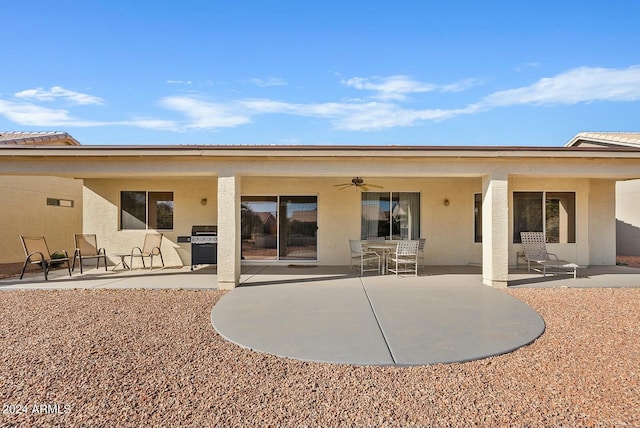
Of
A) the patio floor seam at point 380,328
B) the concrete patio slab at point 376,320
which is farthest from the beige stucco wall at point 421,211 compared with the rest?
the patio floor seam at point 380,328

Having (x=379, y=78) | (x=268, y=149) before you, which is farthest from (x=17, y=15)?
(x=379, y=78)

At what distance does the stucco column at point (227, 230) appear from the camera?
26.5ft

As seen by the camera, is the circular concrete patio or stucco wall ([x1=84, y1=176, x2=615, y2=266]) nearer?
the circular concrete patio

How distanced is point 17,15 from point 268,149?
7.58m

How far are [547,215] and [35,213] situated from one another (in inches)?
732

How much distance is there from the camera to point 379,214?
12047 millimetres

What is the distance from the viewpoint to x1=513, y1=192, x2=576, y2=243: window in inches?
446

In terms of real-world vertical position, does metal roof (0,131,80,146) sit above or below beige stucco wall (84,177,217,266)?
above

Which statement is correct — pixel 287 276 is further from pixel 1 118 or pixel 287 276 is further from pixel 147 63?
pixel 1 118

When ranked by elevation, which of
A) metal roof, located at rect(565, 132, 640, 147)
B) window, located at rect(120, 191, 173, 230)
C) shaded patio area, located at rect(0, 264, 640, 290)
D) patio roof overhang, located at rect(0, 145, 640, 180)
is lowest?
shaded patio area, located at rect(0, 264, 640, 290)

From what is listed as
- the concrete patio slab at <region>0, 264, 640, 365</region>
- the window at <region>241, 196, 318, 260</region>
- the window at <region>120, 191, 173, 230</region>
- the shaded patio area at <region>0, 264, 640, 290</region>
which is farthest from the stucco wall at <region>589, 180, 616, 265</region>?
the window at <region>120, 191, 173, 230</region>

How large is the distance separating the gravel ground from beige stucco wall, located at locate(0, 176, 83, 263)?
1042cm

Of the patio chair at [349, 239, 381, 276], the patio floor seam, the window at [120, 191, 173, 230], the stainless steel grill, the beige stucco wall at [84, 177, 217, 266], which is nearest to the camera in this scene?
the patio floor seam

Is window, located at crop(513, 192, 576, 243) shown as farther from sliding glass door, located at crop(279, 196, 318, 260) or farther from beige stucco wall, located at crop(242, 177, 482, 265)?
sliding glass door, located at crop(279, 196, 318, 260)
